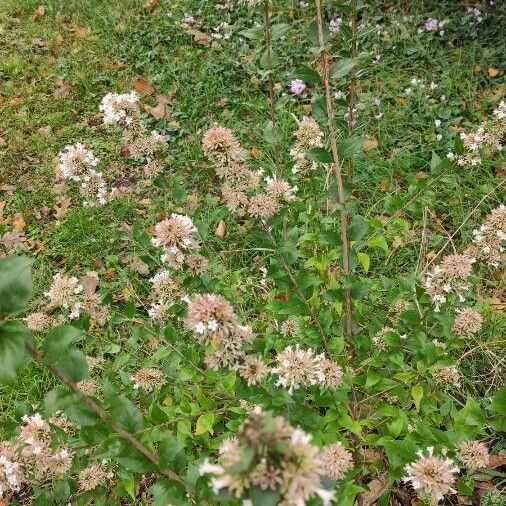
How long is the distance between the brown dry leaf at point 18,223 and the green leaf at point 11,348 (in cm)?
350

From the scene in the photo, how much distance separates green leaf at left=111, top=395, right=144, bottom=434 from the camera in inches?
68.9

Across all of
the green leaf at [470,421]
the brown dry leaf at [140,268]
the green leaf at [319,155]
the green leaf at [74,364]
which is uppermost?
the green leaf at [319,155]

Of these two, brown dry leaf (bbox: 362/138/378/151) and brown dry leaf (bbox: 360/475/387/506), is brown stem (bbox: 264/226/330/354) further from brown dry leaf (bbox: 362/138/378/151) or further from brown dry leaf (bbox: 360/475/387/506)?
brown dry leaf (bbox: 362/138/378/151)

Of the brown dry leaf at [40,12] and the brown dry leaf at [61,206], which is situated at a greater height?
the brown dry leaf at [40,12]

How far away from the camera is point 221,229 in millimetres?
4195

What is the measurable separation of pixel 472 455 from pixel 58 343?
1.56 metres

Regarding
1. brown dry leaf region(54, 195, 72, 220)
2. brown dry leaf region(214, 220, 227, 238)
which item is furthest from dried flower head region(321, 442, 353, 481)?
brown dry leaf region(54, 195, 72, 220)

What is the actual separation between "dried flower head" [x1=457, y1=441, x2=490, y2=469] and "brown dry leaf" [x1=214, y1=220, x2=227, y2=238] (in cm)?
235

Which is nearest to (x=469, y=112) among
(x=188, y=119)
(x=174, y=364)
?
(x=188, y=119)

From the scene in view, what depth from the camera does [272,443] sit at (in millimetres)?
984

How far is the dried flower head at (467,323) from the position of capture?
8.07ft

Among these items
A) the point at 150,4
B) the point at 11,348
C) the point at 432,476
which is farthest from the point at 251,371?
the point at 150,4

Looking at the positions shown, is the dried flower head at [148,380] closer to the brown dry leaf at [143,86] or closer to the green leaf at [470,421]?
the green leaf at [470,421]

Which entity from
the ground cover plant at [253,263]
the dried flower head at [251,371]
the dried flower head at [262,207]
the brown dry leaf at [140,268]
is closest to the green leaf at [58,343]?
the ground cover plant at [253,263]
